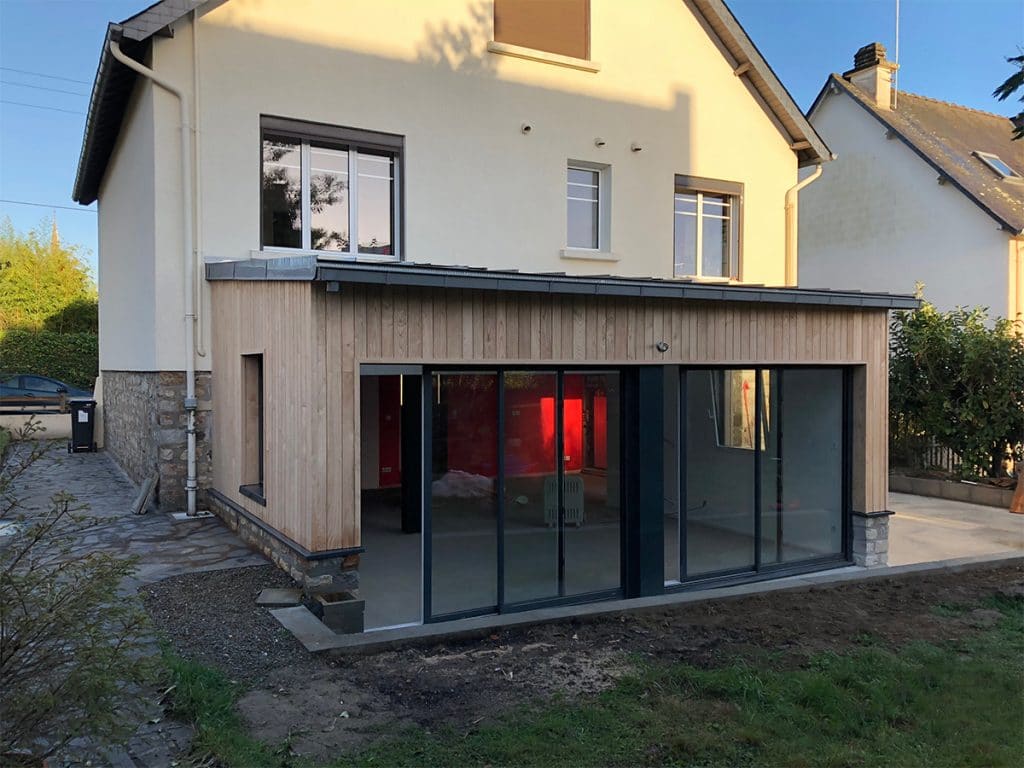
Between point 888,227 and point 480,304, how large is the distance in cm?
1596

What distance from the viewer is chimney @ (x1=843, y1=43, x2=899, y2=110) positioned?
20.6 m

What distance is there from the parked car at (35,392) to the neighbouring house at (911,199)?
2054cm

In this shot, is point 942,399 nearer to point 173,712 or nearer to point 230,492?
point 230,492

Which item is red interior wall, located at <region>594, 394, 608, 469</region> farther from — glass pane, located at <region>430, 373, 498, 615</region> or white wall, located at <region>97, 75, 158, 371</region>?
white wall, located at <region>97, 75, 158, 371</region>

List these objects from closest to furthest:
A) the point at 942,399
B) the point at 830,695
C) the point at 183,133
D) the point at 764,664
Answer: the point at 830,695 → the point at 764,664 → the point at 183,133 → the point at 942,399

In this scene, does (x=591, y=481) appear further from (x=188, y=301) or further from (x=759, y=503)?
(x=188, y=301)

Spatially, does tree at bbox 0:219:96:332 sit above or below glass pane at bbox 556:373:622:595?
above

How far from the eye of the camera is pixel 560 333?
7402mm

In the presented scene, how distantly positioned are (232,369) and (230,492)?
4.79 ft

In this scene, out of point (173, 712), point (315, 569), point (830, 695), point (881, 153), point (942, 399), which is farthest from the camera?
point (881, 153)

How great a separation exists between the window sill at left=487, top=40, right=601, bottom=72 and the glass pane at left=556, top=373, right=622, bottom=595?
6.70 m

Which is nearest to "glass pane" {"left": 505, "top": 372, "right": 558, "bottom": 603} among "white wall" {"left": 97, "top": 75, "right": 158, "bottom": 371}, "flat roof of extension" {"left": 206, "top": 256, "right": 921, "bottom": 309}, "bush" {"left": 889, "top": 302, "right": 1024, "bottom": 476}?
"flat roof of extension" {"left": 206, "top": 256, "right": 921, "bottom": 309}

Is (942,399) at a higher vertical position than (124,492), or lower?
higher

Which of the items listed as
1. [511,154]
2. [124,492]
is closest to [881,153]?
[511,154]
